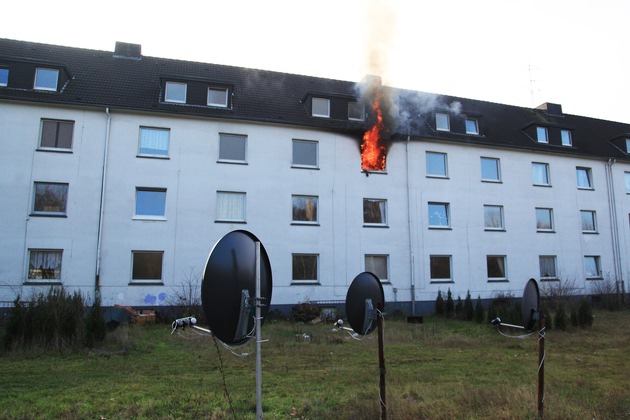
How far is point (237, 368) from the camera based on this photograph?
9805mm

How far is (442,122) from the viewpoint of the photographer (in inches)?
1117

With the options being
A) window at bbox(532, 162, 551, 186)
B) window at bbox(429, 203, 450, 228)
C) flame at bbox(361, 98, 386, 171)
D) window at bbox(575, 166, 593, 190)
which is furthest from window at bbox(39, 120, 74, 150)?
window at bbox(575, 166, 593, 190)

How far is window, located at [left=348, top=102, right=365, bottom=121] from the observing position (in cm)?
2630

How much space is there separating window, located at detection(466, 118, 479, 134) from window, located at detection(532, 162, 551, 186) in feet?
14.0

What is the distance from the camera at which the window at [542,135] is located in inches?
1205

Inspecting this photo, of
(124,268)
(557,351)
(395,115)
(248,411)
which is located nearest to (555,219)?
(395,115)

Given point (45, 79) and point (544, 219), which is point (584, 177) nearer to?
point (544, 219)

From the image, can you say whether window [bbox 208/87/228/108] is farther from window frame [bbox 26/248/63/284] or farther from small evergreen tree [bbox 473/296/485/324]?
small evergreen tree [bbox 473/296/485/324]

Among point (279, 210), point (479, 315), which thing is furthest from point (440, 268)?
point (279, 210)

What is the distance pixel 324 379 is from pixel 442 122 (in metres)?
22.8

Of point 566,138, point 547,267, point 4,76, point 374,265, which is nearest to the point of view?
point 4,76

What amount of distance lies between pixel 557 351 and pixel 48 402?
1188cm

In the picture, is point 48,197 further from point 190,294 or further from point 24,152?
point 190,294

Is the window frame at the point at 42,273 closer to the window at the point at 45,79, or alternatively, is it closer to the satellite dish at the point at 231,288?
the window at the point at 45,79
